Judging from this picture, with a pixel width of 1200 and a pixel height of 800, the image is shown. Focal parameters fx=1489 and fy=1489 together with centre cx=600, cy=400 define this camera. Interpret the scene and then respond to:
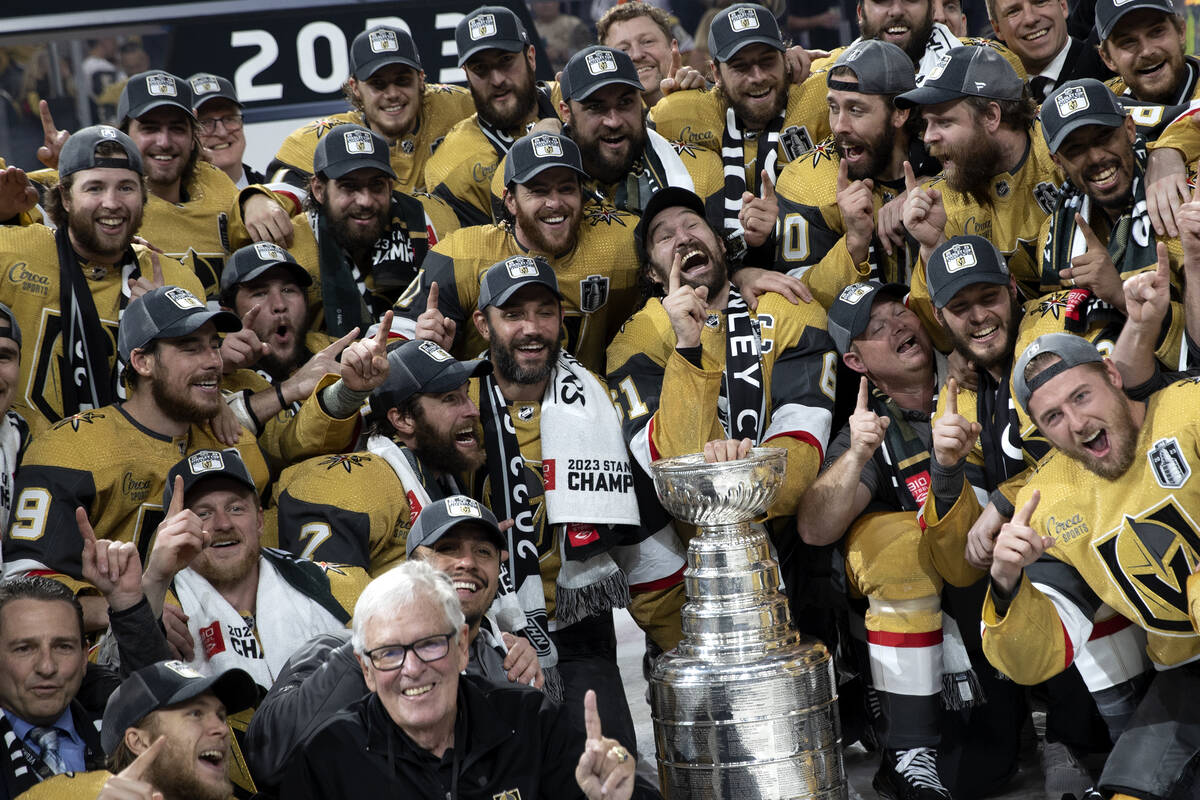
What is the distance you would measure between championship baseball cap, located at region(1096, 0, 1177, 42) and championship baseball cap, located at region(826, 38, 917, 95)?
0.69 m

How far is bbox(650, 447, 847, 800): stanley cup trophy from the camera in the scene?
3961mm

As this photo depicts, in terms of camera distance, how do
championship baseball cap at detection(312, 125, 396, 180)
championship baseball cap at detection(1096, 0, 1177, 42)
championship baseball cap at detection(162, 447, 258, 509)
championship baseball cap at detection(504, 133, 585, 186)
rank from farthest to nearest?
1. championship baseball cap at detection(312, 125, 396, 180)
2. championship baseball cap at detection(504, 133, 585, 186)
3. championship baseball cap at detection(1096, 0, 1177, 42)
4. championship baseball cap at detection(162, 447, 258, 509)

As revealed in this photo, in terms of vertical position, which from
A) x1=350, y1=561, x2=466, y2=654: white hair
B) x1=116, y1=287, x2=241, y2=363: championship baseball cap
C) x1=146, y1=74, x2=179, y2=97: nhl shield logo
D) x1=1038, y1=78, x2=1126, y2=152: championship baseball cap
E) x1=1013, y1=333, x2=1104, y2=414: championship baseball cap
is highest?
x1=146, y1=74, x2=179, y2=97: nhl shield logo

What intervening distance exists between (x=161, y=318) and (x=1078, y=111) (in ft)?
9.79

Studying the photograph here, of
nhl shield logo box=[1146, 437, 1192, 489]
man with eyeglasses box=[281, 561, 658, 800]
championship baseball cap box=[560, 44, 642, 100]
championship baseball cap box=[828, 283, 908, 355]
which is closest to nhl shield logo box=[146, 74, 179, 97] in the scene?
championship baseball cap box=[560, 44, 642, 100]

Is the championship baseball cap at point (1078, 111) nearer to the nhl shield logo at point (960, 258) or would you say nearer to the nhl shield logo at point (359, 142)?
the nhl shield logo at point (960, 258)

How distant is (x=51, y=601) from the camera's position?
391 cm

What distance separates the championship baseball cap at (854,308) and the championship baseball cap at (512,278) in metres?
0.96

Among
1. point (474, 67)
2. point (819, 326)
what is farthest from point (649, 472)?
point (474, 67)

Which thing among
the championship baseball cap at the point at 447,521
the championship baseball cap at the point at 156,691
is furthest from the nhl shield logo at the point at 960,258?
the championship baseball cap at the point at 156,691

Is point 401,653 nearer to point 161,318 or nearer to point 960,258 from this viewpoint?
point 161,318

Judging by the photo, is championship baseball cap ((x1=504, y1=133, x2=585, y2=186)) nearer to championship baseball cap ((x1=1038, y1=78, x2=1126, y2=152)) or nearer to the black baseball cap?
the black baseball cap

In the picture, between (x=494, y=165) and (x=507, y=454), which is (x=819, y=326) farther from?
(x=494, y=165)

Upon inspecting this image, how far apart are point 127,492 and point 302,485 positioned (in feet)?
1.75
